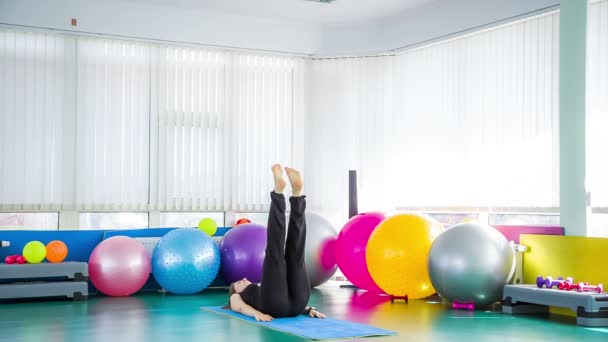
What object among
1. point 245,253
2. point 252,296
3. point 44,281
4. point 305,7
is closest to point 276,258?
point 252,296

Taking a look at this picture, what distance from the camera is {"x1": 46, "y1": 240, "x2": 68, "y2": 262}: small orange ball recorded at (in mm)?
6652

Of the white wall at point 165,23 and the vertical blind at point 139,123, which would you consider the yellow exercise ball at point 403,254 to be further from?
the white wall at point 165,23

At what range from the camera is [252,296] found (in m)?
5.47

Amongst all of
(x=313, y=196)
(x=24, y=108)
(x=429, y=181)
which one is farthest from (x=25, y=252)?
(x=429, y=181)

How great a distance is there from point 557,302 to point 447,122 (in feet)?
10.2

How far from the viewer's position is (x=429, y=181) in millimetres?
8344

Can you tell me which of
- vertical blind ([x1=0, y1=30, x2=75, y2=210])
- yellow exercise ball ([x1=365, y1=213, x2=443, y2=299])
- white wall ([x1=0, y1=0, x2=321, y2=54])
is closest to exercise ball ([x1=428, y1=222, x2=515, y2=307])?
yellow exercise ball ([x1=365, y1=213, x2=443, y2=299])

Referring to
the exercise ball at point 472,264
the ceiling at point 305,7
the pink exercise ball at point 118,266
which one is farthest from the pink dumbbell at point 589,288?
the ceiling at point 305,7

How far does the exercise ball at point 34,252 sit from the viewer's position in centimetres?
652

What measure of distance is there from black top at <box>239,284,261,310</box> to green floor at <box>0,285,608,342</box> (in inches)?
7.3

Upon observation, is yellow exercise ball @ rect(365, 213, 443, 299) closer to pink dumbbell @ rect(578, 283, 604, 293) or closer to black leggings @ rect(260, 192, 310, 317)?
pink dumbbell @ rect(578, 283, 604, 293)

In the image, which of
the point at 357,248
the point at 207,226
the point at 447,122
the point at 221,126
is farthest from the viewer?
the point at 221,126

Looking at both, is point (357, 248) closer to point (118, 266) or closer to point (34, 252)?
point (118, 266)

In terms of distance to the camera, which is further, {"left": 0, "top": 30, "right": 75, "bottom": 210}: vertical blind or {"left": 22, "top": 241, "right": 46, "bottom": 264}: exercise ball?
{"left": 0, "top": 30, "right": 75, "bottom": 210}: vertical blind
